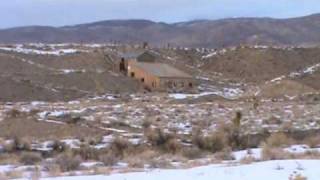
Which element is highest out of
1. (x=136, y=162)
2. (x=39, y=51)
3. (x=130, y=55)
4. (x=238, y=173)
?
(x=238, y=173)

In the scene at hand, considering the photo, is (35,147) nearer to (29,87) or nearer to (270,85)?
(29,87)

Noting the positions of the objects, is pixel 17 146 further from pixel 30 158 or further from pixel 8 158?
pixel 30 158

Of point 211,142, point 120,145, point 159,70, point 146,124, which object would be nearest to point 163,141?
point 211,142

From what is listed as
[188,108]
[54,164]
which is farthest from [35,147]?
[188,108]

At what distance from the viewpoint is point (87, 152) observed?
2547 centimetres

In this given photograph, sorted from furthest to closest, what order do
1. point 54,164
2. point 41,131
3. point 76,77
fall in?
1. point 76,77
2. point 41,131
3. point 54,164

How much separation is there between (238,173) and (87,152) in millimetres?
10293

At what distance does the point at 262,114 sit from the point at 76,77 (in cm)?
3985

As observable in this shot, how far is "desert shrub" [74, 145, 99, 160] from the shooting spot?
2442 centimetres

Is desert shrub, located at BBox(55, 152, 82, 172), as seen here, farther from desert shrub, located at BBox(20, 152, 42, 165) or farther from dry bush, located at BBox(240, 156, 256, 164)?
dry bush, located at BBox(240, 156, 256, 164)

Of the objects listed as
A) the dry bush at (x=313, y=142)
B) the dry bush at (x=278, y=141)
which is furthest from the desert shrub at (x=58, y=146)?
the dry bush at (x=313, y=142)

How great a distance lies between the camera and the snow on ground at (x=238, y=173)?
15.4 m

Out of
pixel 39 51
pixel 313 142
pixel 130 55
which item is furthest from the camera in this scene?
pixel 39 51

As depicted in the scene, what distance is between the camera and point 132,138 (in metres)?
31.0
